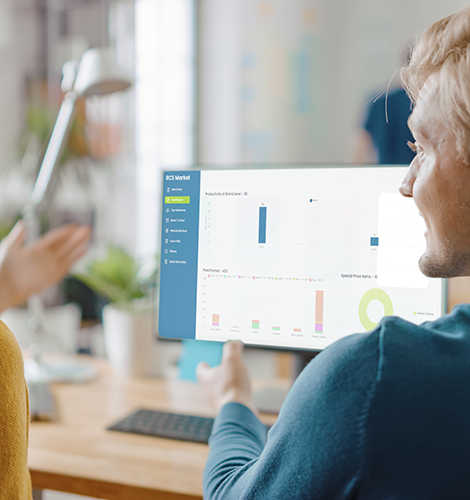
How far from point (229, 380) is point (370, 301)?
27 centimetres

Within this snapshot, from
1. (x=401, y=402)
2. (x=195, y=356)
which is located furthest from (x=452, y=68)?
(x=195, y=356)

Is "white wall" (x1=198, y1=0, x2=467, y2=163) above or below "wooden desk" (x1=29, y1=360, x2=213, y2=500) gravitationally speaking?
above

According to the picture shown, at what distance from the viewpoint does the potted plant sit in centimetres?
131

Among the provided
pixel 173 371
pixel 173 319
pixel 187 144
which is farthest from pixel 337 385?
pixel 187 144

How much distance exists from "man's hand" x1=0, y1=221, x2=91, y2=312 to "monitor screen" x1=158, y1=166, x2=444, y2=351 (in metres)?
0.40

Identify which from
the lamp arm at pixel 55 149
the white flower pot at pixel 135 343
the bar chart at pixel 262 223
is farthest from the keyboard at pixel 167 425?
the lamp arm at pixel 55 149

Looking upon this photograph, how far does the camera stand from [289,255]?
942mm

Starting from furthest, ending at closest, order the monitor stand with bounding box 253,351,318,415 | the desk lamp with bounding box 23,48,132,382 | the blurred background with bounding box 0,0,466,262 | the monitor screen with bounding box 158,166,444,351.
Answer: the blurred background with bounding box 0,0,466,262 < the desk lamp with bounding box 23,48,132,382 < the monitor stand with bounding box 253,351,318,415 < the monitor screen with bounding box 158,166,444,351

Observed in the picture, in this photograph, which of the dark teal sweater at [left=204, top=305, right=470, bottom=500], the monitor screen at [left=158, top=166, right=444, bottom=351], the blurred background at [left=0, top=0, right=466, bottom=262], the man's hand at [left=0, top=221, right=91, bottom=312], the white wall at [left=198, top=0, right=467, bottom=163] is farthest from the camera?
the white wall at [left=198, top=0, right=467, bottom=163]

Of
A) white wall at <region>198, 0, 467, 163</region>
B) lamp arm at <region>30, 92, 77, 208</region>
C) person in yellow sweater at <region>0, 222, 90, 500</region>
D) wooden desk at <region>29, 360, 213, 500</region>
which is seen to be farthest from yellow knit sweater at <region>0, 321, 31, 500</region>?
white wall at <region>198, 0, 467, 163</region>

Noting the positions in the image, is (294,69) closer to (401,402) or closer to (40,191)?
(40,191)

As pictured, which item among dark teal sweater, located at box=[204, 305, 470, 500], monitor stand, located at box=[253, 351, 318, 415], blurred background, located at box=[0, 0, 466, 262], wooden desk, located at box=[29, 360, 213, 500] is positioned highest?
blurred background, located at box=[0, 0, 466, 262]

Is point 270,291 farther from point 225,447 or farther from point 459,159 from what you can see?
point 459,159

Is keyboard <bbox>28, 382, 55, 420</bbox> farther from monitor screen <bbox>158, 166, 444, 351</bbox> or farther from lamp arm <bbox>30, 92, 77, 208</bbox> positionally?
lamp arm <bbox>30, 92, 77, 208</bbox>
